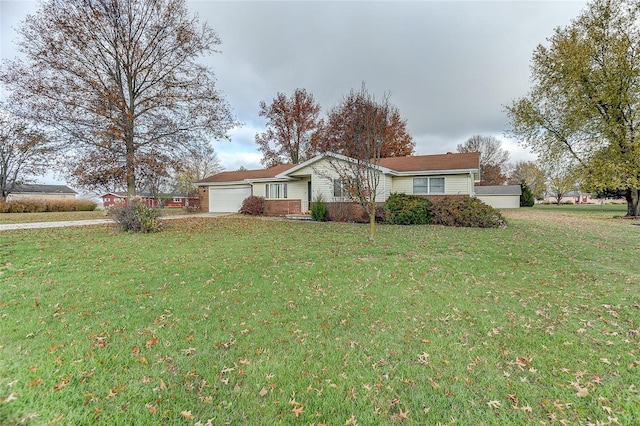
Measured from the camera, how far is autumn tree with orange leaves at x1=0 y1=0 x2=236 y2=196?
14.9 m

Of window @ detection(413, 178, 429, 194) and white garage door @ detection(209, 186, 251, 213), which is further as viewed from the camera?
white garage door @ detection(209, 186, 251, 213)

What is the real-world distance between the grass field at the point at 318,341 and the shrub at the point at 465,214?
22.6 feet

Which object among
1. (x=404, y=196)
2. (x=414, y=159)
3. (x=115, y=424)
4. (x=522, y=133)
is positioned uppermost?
(x=522, y=133)

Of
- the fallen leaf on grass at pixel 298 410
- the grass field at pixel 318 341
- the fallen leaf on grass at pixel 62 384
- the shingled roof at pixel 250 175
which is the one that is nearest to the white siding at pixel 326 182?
the shingled roof at pixel 250 175

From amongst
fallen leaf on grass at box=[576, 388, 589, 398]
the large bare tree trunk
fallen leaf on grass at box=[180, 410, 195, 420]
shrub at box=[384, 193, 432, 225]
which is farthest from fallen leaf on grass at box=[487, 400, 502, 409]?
the large bare tree trunk

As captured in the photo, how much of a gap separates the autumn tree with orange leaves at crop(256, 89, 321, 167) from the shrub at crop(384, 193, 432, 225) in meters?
21.3

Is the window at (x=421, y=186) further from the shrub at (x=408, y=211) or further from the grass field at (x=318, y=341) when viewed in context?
the grass field at (x=318, y=341)

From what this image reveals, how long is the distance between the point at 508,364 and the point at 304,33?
57.3 feet

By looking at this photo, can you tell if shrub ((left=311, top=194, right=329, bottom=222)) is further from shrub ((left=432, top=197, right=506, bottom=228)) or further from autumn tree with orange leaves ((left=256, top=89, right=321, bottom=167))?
autumn tree with orange leaves ((left=256, top=89, right=321, bottom=167))

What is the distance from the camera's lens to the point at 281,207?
864 inches

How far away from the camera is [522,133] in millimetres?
23266

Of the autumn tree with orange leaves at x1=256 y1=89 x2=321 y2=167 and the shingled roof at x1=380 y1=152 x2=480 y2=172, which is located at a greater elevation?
the autumn tree with orange leaves at x1=256 y1=89 x2=321 y2=167

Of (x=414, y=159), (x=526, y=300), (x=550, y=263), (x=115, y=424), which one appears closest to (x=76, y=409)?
(x=115, y=424)

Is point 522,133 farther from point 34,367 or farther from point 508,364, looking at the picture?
point 34,367
